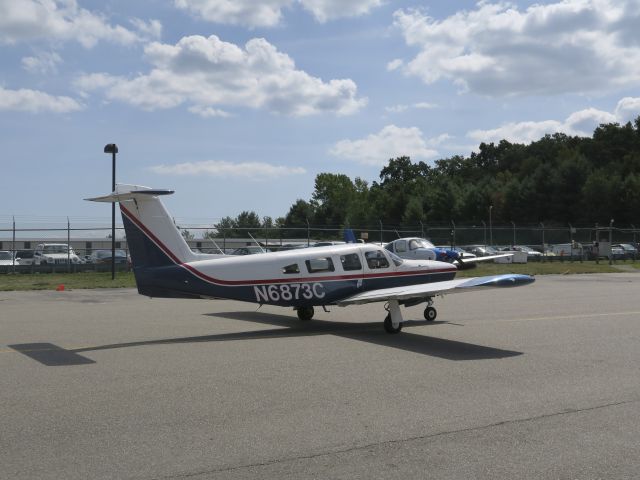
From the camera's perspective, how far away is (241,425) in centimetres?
704

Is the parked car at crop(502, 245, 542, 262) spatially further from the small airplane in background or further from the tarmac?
the tarmac

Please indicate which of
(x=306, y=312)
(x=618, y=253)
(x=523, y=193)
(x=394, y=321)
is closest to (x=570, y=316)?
(x=394, y=321)

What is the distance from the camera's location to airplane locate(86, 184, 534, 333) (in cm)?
1378

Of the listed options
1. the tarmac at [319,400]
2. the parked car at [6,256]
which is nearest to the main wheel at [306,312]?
the tarmac at [319,400]

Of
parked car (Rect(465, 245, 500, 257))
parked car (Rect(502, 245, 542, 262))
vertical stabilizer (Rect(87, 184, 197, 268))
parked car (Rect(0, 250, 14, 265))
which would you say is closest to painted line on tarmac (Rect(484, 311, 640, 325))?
vertical stabilizer (Rect(87, 184, 197, 268))

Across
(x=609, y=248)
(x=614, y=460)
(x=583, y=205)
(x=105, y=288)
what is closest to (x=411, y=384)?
(x=614, y=460)

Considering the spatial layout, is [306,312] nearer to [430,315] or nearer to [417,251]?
[430,315]

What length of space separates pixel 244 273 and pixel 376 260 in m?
3.20

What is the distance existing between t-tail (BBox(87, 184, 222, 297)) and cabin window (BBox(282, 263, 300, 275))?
1.86 meters

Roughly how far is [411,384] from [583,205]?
265 ft

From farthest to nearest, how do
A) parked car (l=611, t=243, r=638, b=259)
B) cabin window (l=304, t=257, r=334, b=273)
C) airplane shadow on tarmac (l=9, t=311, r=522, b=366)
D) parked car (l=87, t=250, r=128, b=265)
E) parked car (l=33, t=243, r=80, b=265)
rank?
parked car (l=611, t=243, r=638, b=259) < parked car (l=33, t=243, r=80, b=265) < parked car (l=87, t=250, r=128, b=265) < cabin window (l=304, t=257, r=334, b=273) < airplane shadow on tarmac (l=9, t=311, r=522, b=366)

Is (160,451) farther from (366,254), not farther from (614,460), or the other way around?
(366,254)

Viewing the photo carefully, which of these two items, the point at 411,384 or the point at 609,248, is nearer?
the point at 411,384

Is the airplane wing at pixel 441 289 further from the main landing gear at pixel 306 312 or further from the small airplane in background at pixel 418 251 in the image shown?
the small airplane in background at pixel 418 251
